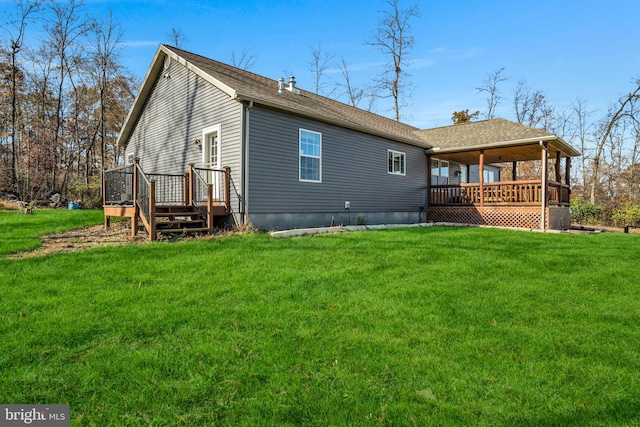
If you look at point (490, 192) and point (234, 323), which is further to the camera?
point (490, 192)

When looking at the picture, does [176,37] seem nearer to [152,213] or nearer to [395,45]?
[395,45]

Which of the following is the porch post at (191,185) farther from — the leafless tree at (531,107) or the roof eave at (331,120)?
the leafless tree at (531,107)

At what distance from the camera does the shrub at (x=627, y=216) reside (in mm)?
16281

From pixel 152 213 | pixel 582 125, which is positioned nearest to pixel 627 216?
pixel 582 125

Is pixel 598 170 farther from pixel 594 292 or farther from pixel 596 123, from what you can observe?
pixel 594 292

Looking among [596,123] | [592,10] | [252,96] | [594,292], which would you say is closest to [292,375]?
[594,292]

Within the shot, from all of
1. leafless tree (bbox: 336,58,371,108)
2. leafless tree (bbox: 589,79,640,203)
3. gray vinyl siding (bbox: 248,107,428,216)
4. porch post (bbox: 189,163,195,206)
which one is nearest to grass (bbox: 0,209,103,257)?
porch post (bbox: 189,163,195,206)

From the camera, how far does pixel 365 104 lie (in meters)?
28.6

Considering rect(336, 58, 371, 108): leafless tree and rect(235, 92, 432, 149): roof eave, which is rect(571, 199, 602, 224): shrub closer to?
rect(235, 92, 432, 149): roof eave

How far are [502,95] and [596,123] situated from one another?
22.3 ft

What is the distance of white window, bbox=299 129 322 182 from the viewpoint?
33.3ft

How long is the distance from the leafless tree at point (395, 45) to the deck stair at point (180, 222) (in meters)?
20.6

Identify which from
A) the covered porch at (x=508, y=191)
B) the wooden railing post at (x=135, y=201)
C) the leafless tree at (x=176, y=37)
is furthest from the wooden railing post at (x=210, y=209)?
the leafless tree at (x=176, y=37)

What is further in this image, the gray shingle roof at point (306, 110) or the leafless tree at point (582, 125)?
the leafless tree at point (582, 125)
